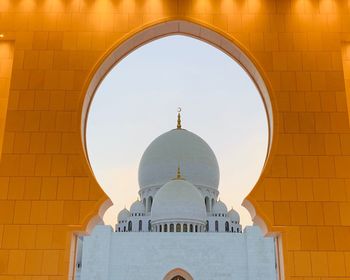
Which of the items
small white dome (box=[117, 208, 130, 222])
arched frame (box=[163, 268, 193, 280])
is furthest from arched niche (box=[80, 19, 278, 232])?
small white dome (box=[117, 208, 130, 222])

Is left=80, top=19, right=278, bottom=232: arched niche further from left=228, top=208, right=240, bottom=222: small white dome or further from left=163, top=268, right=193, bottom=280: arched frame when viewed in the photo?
left=228, top=208, right=240, bottom=222: small white dome

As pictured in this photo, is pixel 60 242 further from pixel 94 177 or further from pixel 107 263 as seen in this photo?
pixel 107 263

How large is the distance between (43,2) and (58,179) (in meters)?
1.87

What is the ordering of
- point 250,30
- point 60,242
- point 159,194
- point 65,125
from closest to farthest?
point 60,242
point 65,125
point 250,30
point 159,194

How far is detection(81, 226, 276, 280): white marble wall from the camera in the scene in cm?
1792

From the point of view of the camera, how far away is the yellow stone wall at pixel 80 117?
12.4 feet

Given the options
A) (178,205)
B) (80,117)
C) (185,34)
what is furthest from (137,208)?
(80,117)

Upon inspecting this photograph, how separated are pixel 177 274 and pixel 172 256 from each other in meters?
0.81

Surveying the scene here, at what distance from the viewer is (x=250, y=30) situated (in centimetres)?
441

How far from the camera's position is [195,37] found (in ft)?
15.1

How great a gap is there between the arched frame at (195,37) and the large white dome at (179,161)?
19893mm

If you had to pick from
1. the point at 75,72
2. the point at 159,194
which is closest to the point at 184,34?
the point at 75,72

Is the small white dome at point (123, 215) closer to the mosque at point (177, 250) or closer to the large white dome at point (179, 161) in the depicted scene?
→ the large white dome at point (179, 161)

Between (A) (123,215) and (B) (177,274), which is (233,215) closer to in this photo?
(A) (123,215)
